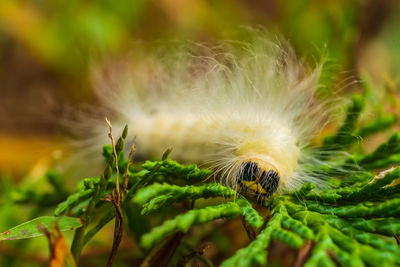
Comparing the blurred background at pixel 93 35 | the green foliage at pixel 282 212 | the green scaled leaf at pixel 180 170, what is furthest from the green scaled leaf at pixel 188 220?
the blurred background at pixel 93 35

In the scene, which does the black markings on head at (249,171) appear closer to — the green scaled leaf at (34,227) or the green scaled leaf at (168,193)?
the green scaled leaf at (168,193)

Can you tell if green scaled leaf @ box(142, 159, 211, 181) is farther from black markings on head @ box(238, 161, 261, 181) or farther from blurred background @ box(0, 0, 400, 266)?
blurred background @ box(0, 0, 400, 266)

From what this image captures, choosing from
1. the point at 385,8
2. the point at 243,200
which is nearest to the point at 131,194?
Answer: the point at 243,200

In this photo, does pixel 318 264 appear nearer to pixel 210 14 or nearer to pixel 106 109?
pixel 106 109

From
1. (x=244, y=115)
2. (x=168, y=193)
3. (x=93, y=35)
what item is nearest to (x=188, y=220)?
(x=168, y=193)

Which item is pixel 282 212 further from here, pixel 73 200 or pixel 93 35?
pixel 93 35
